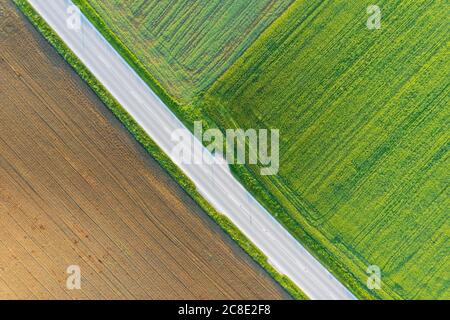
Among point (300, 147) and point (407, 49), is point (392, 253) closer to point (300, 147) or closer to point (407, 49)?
point (300, 147)

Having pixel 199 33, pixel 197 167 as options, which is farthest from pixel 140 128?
pixel 199 33

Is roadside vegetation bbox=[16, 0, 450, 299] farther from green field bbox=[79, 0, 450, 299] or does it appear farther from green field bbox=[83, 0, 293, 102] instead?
green field bbox=[83, 0, 293, 102]

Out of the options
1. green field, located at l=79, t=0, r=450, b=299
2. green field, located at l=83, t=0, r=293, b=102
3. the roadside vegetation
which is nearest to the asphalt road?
the roadside vegetation

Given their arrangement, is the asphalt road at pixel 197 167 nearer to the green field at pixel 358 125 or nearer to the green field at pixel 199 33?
the green field at pixel 358 125

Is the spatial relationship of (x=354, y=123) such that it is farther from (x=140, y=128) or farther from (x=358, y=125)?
(x=140, y=128)

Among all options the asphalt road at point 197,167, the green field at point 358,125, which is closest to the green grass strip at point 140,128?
the asphalt road at point 197,167
